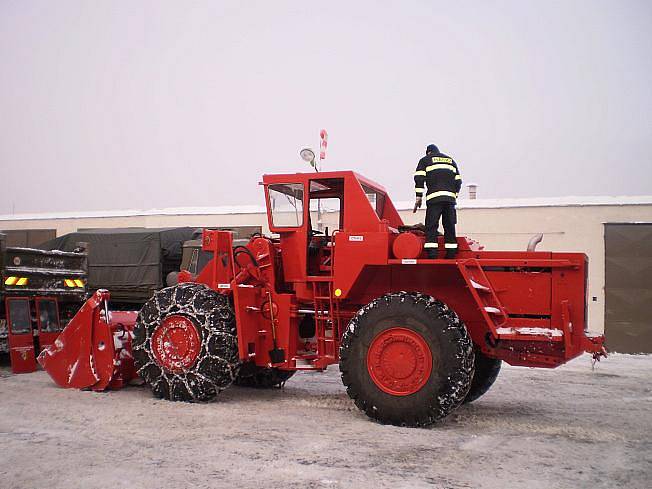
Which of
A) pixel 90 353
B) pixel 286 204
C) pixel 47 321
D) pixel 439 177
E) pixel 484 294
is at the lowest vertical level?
pixel 90 353

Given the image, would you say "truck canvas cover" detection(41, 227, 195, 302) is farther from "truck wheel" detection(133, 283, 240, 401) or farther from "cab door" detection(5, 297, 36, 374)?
"truck wheel" detection(133, 283, 240, 401)

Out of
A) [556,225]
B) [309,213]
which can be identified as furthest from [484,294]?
[556,225]

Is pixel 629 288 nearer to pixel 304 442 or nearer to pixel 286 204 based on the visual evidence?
pixel 286 204

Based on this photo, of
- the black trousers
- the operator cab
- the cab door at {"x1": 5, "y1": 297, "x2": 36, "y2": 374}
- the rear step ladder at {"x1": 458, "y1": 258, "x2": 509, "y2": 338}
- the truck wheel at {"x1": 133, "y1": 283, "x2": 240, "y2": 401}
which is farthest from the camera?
the cab door at {"x1": 5, "y1": 297, "x2": 36, "y2": 374}

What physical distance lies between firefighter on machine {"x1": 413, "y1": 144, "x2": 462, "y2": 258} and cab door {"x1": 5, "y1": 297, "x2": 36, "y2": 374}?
230 inches

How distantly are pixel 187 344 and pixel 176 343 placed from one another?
0.46 feet

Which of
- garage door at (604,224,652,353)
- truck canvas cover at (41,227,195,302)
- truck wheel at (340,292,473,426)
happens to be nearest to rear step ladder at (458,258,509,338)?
truck wheel at (340,292,473,426)

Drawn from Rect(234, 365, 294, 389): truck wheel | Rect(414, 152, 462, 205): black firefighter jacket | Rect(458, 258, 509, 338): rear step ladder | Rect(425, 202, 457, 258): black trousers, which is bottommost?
Rect(234, 365, 294, 389): truck wheel

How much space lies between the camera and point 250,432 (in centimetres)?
580

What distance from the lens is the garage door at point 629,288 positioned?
14.0m

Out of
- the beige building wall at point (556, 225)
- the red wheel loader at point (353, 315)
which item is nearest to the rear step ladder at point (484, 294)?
the red wheel loader at point (353, 315)

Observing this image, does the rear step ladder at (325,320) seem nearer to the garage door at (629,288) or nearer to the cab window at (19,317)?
the cab window at (19,317)

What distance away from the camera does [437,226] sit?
6.73m

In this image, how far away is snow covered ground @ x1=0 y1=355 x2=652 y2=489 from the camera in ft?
14.6
